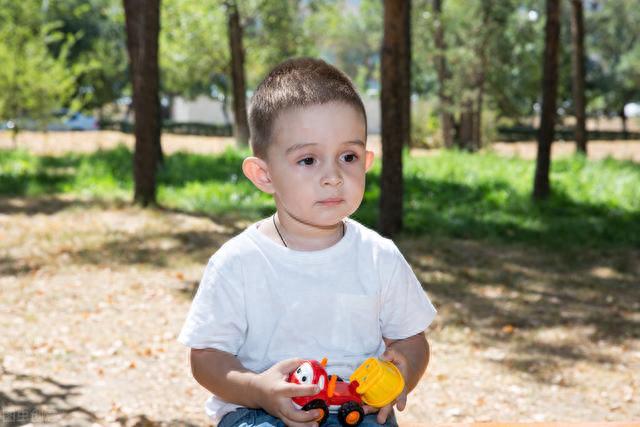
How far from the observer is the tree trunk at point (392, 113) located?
392 inches

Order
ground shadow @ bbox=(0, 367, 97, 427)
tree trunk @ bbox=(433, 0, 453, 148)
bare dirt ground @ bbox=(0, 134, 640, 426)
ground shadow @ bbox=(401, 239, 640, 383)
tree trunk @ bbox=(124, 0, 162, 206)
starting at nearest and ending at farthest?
ground shadow @ bbox=(0, 367, 97, 427) → bare dirt ground @ bbox=(0, 134, 640, 426) → ground shadow @ bbox=(401, 239, 640, 383) → tree trunk @ bbox=(124, 0, 162, 206) → tree trunk @ bbox=(433, 0, 453, 148)

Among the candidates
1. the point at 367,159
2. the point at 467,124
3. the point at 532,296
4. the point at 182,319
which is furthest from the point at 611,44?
the point at 367,159

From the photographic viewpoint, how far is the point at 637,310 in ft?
26.6

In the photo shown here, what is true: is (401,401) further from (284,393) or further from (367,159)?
(367,159)

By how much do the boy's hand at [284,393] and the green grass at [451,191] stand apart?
883 cm

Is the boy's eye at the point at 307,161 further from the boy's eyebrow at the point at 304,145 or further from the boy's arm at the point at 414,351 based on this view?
the boy's arm at the point at 414,351

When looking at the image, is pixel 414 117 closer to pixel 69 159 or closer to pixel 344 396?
pixel 69 159

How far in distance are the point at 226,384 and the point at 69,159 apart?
52.7 ft

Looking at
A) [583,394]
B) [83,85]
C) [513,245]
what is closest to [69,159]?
[513,245]

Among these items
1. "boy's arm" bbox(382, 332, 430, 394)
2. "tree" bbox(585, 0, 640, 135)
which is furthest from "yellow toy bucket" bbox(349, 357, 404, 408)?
"tree" bbox(585, 0, 640, 135)

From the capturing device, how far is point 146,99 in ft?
39.1

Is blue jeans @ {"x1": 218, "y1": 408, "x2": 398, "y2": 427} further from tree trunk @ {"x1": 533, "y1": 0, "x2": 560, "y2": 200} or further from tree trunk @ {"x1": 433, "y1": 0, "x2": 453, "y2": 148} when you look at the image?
tree trunk @ {"x1": 433, "y1": 0, "x2": 453, "y2": 148}

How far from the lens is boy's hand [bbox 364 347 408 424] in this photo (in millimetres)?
2348

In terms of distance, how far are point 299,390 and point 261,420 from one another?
0.96 ft
